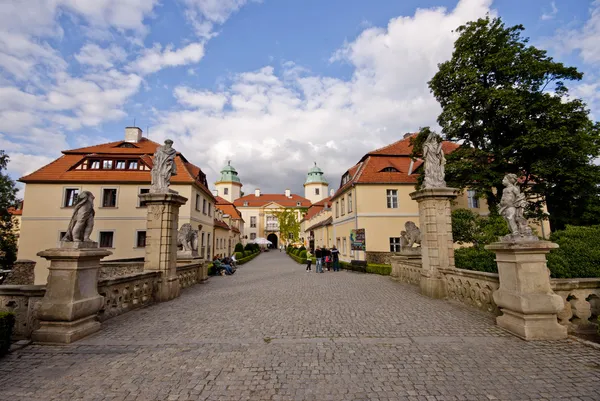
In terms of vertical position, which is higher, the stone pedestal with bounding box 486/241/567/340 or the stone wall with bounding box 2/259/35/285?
the stone pedestal with bounding box 486/241/567/340

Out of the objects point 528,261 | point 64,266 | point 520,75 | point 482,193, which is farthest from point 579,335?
point 520,75

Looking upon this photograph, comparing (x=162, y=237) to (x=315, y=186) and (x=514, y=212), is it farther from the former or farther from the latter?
(x=315, y=186)

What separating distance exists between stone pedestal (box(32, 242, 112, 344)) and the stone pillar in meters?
8.00

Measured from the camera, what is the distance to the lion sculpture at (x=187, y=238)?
12.7 meters

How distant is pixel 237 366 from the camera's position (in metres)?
3.69

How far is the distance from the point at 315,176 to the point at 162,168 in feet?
232

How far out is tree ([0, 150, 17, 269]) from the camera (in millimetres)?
24969

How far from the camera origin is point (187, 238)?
42.4 ft

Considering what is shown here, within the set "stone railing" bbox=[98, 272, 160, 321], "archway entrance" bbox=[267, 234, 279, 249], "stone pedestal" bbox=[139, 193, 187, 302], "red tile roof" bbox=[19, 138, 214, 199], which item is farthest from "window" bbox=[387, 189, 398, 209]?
"archway entrance" bbox=[267, 234, 279, 249]

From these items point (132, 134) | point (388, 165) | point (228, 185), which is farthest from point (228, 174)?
point (388, 165)

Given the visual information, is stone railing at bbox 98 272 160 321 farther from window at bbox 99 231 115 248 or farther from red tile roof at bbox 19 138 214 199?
window at bbox 99 231 115 248

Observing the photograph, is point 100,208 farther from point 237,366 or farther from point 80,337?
point 237,366

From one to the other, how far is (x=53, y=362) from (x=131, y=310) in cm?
310

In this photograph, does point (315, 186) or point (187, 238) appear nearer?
point (187, 238)
